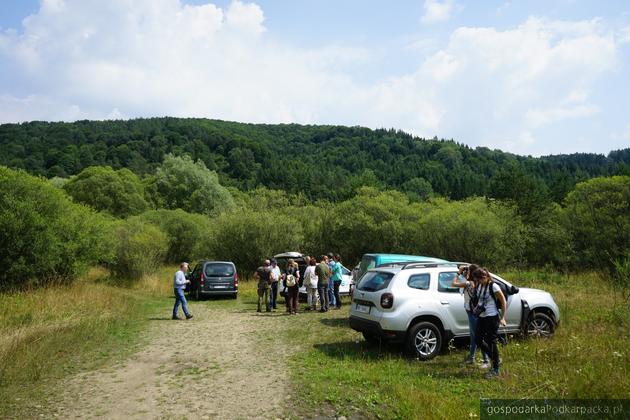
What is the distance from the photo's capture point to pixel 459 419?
5.33 m

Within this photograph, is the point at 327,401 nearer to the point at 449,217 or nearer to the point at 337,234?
the point at 449,217

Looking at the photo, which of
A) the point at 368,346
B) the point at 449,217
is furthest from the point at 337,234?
the point at 368,346

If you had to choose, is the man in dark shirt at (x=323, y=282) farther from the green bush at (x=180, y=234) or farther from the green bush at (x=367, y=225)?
the green bush at (x=180, y=234)

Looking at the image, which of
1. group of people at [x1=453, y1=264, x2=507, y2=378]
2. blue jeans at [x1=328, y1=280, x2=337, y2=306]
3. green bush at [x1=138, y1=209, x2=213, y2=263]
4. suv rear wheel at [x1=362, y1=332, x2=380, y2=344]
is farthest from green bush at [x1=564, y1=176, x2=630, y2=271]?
green bush at [x1=138, y1=209, x2=213, y2=263]

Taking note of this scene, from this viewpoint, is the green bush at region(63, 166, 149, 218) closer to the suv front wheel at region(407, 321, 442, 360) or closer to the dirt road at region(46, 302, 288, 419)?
the dirt road at region(46, 302, 288, 419)

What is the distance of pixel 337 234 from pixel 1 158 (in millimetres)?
75954

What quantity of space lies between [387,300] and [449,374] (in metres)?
1.69

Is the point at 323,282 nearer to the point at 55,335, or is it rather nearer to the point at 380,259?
the point at 380,259

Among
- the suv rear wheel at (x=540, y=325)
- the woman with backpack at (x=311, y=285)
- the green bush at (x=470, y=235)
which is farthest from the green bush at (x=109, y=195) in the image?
the suv rear wheel at (x=540, y=325)

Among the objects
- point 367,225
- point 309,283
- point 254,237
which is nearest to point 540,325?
point 309,283

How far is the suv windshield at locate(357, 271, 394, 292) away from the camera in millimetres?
8938

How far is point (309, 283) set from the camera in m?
15.1

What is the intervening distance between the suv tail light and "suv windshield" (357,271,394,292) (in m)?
0.27

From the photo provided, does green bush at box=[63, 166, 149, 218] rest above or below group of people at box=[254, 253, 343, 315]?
above
